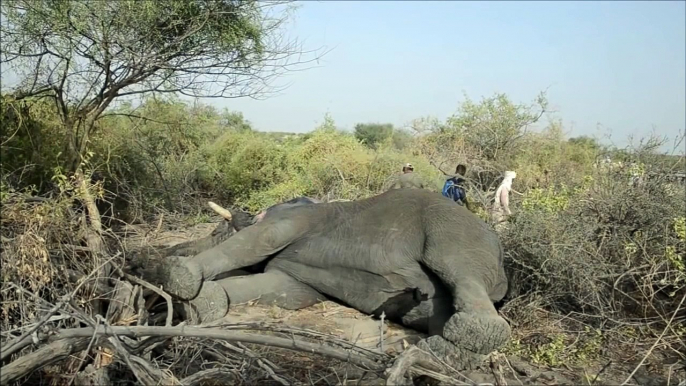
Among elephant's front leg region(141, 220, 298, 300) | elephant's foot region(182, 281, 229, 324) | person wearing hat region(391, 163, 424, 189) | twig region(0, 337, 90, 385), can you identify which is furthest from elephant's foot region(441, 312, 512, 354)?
person wearing hat region(391, 163, 424, 189)

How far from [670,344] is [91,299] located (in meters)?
3.61

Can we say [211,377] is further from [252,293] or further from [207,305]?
[252,293]

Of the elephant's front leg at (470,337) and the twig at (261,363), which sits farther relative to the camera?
the elephant's front leg at (470,337)

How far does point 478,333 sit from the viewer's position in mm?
3873

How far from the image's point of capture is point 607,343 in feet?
15.1

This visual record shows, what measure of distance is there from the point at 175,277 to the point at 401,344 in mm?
1492

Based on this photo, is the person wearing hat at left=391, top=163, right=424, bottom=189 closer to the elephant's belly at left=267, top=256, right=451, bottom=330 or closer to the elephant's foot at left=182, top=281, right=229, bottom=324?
the elephant's belly at left=267, top=256, right=451, bottom=330

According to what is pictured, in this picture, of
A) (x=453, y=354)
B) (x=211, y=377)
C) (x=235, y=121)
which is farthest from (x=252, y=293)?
(x=235, y=121)

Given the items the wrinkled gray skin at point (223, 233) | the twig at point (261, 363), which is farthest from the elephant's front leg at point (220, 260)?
the twig at point (261, 363)

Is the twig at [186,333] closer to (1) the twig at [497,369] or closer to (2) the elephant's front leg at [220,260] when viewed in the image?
(1) the twig at [497,369]

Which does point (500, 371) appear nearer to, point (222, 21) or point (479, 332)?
point (479, 332)

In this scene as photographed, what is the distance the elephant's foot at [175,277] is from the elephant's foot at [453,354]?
4.97ft

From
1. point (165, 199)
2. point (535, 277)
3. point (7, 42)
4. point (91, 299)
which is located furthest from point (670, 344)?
point (165, 199)

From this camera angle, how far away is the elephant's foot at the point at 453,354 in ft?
12.6
